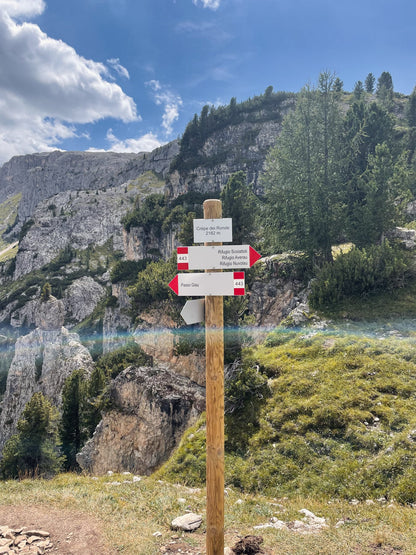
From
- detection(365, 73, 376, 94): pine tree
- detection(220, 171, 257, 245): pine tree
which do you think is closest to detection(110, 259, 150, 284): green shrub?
detection(220, 171, 257, 245): pine tree

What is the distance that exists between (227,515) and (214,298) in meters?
6.14

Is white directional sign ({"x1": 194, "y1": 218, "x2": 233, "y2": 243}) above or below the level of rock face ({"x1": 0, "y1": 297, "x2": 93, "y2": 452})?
above

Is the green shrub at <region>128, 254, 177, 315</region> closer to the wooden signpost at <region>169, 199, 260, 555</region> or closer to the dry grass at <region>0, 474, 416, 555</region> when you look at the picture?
the dry grass at <region>0, 474, 416, 555</region>

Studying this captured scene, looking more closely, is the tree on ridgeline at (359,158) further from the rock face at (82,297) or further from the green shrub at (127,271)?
the rock face at (82,297)

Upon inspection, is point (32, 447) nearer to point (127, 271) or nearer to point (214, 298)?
point (214, 298)

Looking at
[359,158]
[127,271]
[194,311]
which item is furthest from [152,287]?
[127,271]

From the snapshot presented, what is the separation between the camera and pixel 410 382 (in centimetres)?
1133

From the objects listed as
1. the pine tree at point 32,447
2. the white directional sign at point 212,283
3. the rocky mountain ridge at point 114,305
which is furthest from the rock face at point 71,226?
the white directional sign at point 212,283

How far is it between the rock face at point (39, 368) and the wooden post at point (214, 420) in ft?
159

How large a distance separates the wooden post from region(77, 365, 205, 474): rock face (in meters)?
18.9

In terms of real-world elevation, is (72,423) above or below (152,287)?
below

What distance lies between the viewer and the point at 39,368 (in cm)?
5466

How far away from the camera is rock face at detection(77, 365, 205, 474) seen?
74.3 ft

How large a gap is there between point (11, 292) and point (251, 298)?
355 feet
